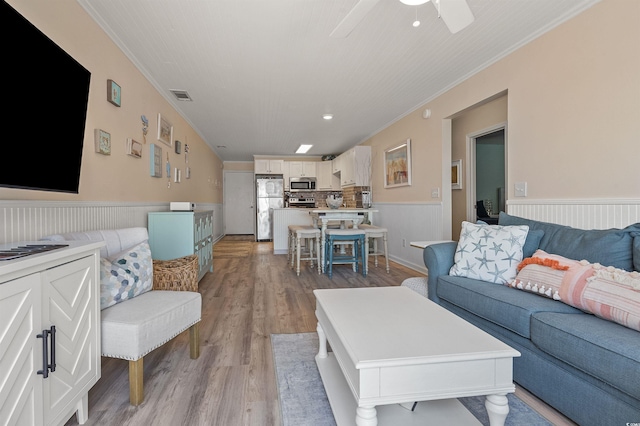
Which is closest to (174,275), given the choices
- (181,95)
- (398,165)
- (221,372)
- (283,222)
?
(221,372)

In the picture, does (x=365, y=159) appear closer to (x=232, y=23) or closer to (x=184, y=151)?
(x=184, y=151)

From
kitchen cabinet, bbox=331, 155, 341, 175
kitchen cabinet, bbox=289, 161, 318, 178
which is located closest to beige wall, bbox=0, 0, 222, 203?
kitchen cabinet, bbox=331, 155, 341, 175

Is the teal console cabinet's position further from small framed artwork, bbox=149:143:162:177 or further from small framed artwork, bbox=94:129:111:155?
small framed artwork, bbox=94:129:111:155

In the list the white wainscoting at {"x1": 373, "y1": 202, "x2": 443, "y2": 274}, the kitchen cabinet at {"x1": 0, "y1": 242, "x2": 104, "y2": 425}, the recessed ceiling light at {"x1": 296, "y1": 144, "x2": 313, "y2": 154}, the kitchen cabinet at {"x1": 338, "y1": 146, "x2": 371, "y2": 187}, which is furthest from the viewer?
the recessed ceiling light at {"x1": 296, "y1": 144, "x2": 313, "y2": 154}

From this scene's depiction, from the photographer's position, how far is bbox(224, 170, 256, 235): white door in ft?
32.1

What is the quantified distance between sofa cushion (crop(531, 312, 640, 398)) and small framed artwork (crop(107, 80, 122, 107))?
128 inches

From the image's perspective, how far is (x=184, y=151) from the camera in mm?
4984

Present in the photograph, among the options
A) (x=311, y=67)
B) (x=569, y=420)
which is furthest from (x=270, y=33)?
(x=569, y=420)

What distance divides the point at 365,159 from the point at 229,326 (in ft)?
16.0

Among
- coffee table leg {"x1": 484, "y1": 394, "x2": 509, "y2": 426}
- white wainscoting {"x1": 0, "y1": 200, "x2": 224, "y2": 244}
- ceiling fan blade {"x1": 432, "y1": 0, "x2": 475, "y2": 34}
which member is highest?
ceiling fan blade {"x1": 432, "y1": 0, "x2": 475, "y2": 34}

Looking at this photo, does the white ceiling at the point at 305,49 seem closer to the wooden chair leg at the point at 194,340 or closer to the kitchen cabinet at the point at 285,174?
the wooden chair leg at the point at 194,340

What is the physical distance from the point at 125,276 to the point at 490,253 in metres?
2.36

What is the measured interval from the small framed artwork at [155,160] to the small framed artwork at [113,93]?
87cm

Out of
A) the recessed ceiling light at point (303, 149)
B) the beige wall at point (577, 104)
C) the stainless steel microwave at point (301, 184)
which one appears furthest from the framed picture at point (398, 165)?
the stainless steel microwave at point (301, 184)
